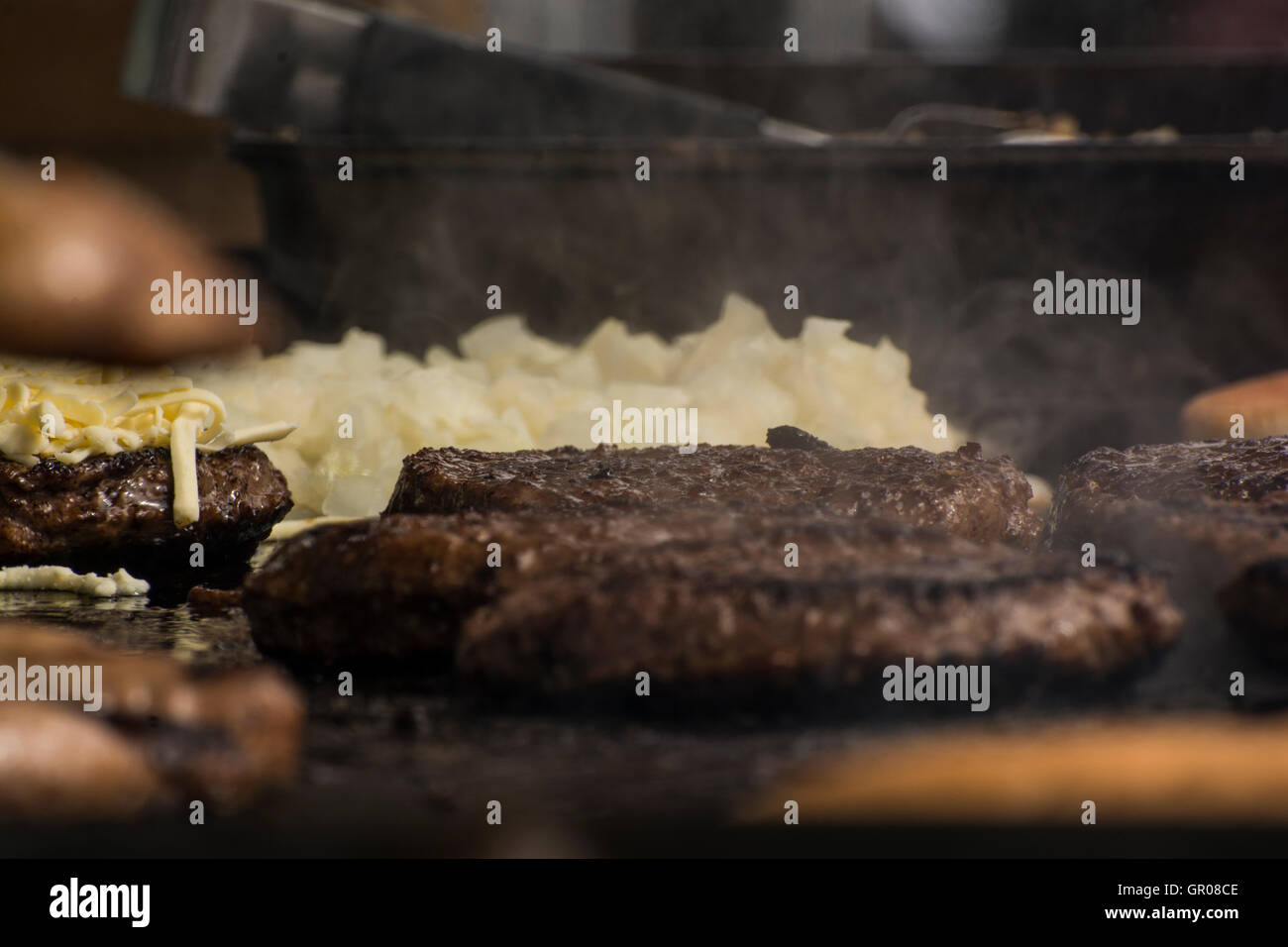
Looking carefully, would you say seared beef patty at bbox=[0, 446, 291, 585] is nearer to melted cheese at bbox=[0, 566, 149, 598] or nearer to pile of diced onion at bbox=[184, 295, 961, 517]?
melted cheese at bbox=[0, 566, 149, 598]

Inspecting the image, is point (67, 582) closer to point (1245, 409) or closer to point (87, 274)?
point (87, 274)

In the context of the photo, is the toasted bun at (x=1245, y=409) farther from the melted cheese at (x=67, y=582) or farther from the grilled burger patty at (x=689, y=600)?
the melted cheese at (x=67, y=582)

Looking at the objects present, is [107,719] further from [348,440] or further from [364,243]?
[364,243]

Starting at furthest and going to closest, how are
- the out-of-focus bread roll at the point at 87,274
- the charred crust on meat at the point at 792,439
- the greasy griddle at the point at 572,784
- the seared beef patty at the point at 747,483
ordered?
1. the out-of-focus bread roll at the point at 87,274
2. the charred crust on meat at the point at 792,439
3. the seared beef patty at the point at 747,483
4. the greasy griddle at the point at 572,784

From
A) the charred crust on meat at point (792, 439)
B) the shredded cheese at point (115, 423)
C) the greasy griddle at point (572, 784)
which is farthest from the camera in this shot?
the charred crust on meat at point (792, 439)

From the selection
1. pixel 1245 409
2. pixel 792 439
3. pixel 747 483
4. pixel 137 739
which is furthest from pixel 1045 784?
pixel 1245 409

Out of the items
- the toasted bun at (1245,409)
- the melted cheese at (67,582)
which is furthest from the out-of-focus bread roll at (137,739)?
the toasted bun at (1245,409)

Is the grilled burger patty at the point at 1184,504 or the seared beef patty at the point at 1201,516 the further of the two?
the grilled burger patty at the point at 1184,504
